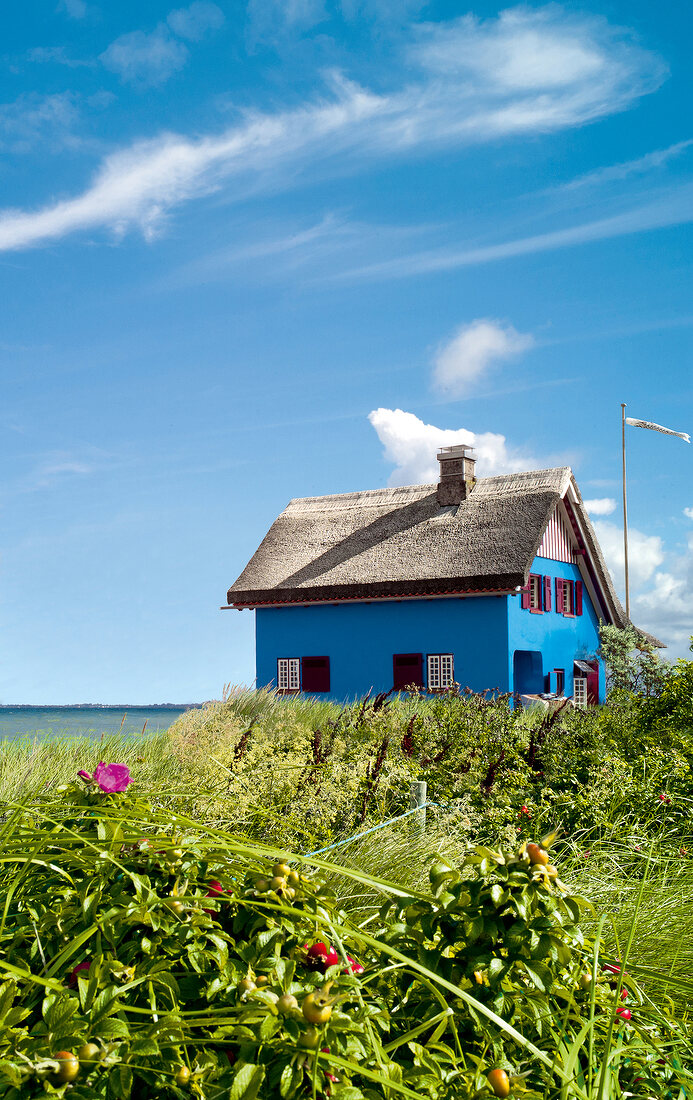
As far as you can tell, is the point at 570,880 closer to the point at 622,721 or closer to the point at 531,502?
the point at 622,721

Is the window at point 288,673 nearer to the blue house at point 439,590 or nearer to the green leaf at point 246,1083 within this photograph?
the blue house at point 439,590

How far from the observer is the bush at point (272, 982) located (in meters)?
1.89

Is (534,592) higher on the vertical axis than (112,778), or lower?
higher

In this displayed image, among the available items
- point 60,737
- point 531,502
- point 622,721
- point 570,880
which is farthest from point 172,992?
point 531,502

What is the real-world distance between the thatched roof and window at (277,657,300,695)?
1587 mm

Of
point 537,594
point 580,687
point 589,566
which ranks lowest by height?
point 580,687

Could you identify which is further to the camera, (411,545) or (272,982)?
(411,545)

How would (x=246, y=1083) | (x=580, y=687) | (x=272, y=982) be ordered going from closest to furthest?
(x=246, y=1083), (x=272, y=982), (x=580, y=687)

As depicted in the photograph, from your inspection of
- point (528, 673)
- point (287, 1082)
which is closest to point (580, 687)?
point (528, 673)

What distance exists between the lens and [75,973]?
2.30 m

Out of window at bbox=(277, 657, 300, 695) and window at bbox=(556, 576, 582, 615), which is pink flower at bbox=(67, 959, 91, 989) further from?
window at bbox=(556, 576, 582, 615)

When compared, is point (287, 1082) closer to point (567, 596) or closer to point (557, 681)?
point (557, 681)

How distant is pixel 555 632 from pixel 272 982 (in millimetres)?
22546

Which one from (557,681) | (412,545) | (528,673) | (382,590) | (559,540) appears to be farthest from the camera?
(559,540)
